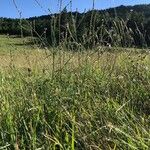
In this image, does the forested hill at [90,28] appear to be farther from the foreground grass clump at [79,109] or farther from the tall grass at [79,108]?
the foreground grass clump at [79,109]

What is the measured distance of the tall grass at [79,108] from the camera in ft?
8.38

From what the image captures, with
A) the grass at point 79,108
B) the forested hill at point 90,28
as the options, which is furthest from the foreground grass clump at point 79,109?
the forested hill at point 90,28

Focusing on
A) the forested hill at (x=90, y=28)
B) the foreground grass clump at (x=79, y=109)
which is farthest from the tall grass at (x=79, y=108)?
the forested hill at (x=90, y=28)

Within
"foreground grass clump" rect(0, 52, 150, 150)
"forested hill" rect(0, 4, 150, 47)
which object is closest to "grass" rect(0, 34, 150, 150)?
"foreground grass clump" rect(0, 52, 150, 150)

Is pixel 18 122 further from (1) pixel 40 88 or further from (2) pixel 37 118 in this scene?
(1) pixel 40 88

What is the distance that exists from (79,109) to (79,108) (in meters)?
0.02

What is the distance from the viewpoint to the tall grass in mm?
2553

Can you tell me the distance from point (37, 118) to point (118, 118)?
0.52 m

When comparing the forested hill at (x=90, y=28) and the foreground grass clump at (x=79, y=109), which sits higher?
the forested hill at (x=90, y=28)

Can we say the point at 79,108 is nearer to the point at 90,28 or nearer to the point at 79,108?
the point at 79,108

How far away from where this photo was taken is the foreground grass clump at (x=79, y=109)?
8.36 ft

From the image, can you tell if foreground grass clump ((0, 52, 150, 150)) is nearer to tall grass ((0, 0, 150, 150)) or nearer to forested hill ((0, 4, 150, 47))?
tall grass ((0, 0, 150, 150))

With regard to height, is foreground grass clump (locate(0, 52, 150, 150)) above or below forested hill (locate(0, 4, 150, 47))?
below

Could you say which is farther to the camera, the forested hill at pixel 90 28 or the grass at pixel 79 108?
the forested hill at pixel 90 28
